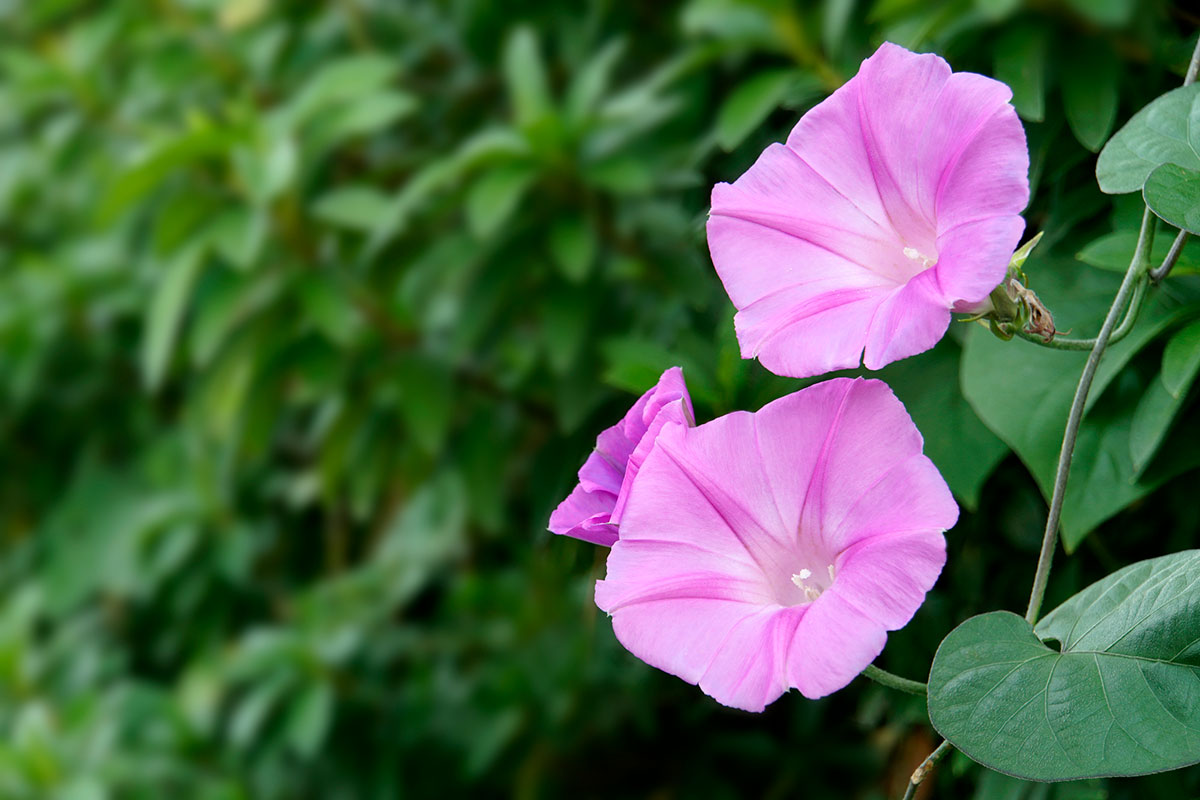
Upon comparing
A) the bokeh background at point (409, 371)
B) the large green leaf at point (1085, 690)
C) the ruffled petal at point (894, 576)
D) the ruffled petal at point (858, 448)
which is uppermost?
the ruffled petal at point (858, 448)

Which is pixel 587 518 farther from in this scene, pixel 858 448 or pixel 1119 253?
pixel 1119 253

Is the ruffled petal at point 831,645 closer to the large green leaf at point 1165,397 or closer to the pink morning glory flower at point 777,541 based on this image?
the pink morning glory flower at point 777,541

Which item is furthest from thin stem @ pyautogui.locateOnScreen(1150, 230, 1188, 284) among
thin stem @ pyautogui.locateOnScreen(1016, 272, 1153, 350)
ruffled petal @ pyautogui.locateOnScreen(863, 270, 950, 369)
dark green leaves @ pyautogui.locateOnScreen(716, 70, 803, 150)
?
dark green leaves @ pyautogui.locateOnScreen(716, 70, 803, 150)

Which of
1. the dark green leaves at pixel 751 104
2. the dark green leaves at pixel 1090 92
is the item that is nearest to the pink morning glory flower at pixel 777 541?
the dark green leaves at pixel 1090 92

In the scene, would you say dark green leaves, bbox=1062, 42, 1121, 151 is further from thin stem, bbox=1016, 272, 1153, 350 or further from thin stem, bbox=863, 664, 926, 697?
thin stem, bbox=863, 664, 926, 697

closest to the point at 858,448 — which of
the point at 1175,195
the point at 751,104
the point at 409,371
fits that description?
the point at 1175,195

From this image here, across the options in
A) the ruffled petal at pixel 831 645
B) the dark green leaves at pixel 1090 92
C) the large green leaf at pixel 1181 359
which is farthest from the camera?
the dark green leaves at pixel 1090 92
